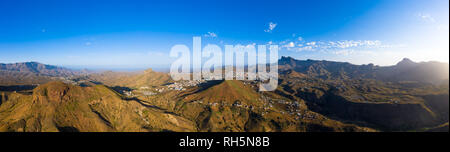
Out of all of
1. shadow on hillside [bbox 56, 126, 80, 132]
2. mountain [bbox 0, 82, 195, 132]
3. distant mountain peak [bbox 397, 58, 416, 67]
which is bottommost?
shadow on hillside [bbox 56, 126, 80, 132]

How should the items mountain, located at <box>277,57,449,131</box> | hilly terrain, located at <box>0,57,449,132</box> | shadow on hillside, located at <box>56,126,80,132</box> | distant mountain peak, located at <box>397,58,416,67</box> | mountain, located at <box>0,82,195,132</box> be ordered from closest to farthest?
shadow on hillside, located at <box>56,126,80,132</box> < mountain, located at <box>0,82,195,132</box> < hilly terrain, located at <box>0,57,449,132</box> < mountain, located at <box>277,57,449,131</box> < distant mountain peak, located at <box>397,58,416,67</box>

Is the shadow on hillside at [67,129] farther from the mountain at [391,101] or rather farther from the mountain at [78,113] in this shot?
the mountain at [391,101]

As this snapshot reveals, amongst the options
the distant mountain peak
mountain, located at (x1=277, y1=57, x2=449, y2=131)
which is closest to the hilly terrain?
mountain, located at (x1=277, y1=57, x2=449, y2=131)

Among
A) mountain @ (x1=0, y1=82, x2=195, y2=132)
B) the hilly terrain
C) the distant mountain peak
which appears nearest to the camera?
mountain @ (x1=0, y1=82, x2=195, y2=132)

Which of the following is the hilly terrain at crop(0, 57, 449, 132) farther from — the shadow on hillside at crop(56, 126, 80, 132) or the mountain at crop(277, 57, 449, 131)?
the mountain at crop(277, 57, 449, 131)

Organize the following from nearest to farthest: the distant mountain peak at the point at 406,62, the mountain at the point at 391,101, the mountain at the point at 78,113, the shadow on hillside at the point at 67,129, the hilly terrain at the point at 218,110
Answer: the shadow on hillside at the point at 67,129
the mountain at the point at 78,113
the hilly terrain at the point at 218,110
the mountain at the point at 391,101
the distant mountain peak at the point at 406,62

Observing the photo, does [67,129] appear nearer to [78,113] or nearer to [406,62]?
[78,113]

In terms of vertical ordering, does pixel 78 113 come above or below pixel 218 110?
above

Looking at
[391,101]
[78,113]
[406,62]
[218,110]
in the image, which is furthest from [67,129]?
[406,62]

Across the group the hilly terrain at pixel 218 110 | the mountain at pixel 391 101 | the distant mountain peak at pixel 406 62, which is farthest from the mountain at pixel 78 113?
the distant mountain peak at pixel 406 62

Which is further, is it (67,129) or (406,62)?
(406,62)

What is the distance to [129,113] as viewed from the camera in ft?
192

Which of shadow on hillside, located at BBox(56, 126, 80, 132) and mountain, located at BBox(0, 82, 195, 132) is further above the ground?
mountain, located at BBox(0, 82, 195, 132)
